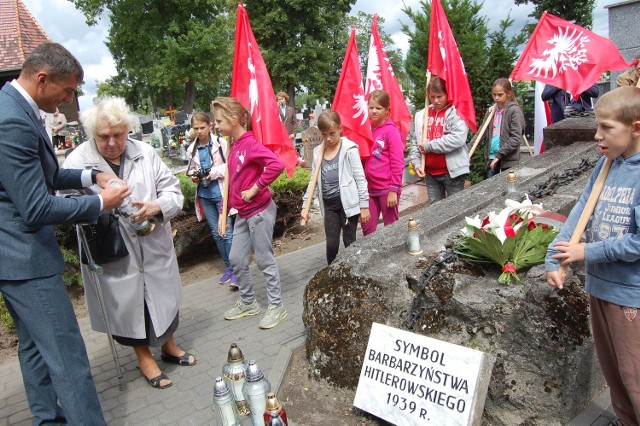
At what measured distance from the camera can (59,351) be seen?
2617 millimetres

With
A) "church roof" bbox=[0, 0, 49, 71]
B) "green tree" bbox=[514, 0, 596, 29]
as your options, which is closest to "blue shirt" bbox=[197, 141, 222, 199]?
"church roof" bbox=[0, 0, 49, 71]

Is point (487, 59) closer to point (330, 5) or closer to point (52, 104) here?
point (52, 104)

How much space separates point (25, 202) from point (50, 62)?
2.42 ft

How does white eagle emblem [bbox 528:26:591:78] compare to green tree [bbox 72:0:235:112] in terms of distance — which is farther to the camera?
green tree [bbox 72:0:235:112]

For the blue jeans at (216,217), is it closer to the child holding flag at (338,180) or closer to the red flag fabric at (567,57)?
the child holding flag at (338,180)

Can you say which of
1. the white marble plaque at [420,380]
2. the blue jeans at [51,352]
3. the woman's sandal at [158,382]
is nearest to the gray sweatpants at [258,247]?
the woman's sandal at [158,382]

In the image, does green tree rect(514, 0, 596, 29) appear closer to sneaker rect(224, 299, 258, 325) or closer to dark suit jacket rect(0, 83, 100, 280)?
sneaker rect(224, 299, 258, 325)

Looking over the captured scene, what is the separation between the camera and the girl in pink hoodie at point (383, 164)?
4.91m

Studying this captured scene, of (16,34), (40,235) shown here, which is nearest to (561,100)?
(40,235)

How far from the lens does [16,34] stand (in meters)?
20.3

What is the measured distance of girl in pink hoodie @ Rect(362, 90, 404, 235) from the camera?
491cm

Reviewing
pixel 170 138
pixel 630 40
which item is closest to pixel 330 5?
pixel 170 138

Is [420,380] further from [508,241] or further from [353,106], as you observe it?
[353,106]

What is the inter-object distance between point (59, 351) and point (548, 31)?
602 cm
